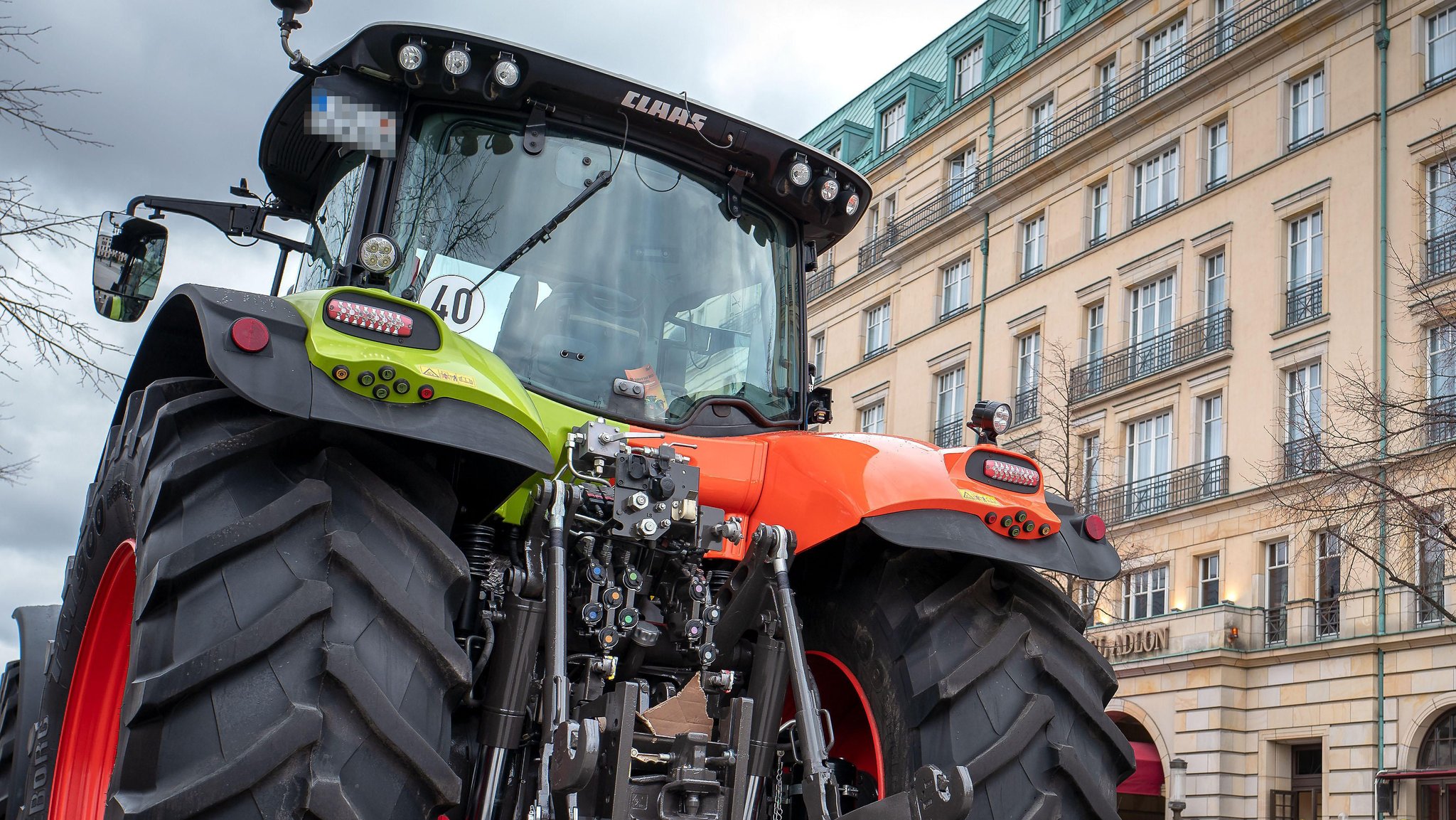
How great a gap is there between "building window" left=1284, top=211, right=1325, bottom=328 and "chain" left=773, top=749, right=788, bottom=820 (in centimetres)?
2729

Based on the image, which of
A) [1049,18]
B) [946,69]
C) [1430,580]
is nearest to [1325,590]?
[1430,580]

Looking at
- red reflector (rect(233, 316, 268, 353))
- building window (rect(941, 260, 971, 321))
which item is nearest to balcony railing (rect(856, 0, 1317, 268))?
building window (rect(941, 260, 971, 321))

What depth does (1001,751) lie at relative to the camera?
11.4 feet

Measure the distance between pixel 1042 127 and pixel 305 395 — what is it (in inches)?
1428

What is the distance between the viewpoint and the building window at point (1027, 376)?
1390 inches

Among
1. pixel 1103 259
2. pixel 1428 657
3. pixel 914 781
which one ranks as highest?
pixel 1103 259

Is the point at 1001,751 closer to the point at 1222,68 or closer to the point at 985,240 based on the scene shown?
the point at 1222,68

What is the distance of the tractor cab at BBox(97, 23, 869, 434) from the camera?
164 inches

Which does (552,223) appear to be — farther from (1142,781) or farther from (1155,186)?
(1155,186)

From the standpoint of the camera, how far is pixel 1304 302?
94.8ft

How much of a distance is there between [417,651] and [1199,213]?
31.4m

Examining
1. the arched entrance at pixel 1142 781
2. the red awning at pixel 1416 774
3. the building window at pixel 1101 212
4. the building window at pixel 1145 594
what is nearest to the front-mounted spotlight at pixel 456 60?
the red awning at pixel 1416 774

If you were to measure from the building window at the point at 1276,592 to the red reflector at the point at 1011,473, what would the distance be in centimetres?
2653

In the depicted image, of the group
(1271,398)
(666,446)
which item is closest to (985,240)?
(1271,398)
